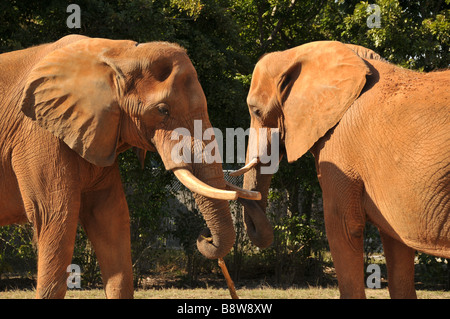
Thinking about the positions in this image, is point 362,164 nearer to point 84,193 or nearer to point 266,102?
point 266,102

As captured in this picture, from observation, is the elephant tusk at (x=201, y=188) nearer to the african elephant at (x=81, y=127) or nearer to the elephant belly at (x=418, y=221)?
the african elephant at (x=81, y=127)

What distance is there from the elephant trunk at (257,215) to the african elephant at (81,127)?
45.7 inches

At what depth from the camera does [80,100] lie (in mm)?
5773

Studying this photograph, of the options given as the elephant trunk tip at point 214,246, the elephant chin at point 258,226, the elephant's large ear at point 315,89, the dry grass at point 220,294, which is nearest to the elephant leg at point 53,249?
the elephant trunk tip at point 214,246

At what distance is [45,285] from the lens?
5633 mm

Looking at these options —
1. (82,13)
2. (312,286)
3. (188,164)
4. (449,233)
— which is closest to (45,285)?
(188,164)

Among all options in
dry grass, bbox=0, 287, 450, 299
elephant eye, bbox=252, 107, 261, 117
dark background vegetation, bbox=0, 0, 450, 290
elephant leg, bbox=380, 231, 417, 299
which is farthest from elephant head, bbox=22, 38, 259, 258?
dry grass, bbox=0, 287, 450, 299

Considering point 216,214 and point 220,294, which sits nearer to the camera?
point 216,214

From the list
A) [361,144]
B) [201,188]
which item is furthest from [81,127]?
[361,144]

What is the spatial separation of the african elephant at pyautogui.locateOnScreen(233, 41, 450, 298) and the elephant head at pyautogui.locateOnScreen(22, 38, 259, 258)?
1173mm

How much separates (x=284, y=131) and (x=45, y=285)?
285cm

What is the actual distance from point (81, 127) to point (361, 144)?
2.43 meters

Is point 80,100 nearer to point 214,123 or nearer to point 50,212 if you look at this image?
point 50,212

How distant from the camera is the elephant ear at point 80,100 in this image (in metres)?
5.72
